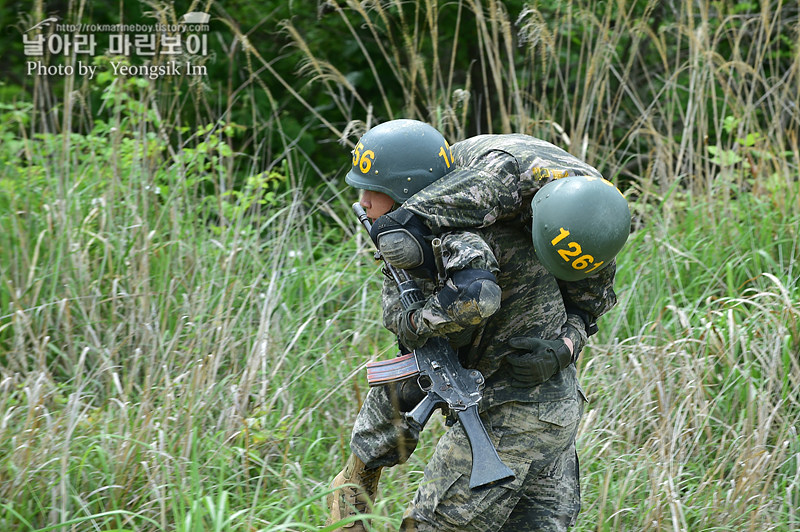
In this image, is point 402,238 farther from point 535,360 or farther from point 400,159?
point 535,360

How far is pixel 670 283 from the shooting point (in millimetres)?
3723

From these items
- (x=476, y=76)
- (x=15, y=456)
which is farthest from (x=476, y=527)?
(x=476, y=76)

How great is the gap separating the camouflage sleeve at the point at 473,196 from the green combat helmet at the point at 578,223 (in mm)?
119

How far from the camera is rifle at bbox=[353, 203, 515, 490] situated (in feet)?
7.00

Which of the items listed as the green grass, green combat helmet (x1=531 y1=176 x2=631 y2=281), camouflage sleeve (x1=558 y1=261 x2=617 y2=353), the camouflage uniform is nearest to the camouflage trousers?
the camouflage uniform

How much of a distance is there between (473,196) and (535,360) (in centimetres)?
48

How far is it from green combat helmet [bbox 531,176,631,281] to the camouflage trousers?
0.47 metres

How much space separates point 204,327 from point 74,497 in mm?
1047

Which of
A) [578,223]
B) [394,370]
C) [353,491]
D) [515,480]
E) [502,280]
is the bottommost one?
[353,491]

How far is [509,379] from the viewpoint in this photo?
2342 mm

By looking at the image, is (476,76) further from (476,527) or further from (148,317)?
(476,527)

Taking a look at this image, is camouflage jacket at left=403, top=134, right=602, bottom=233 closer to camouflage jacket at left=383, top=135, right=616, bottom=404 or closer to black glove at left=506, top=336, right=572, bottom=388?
camouflage jacket at left=383, top=135, right=616, bottom=404

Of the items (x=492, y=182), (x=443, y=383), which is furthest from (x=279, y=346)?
(x=492, y=182)

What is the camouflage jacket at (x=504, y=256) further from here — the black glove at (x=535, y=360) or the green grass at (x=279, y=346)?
the green grass at (x=279, y=346)
